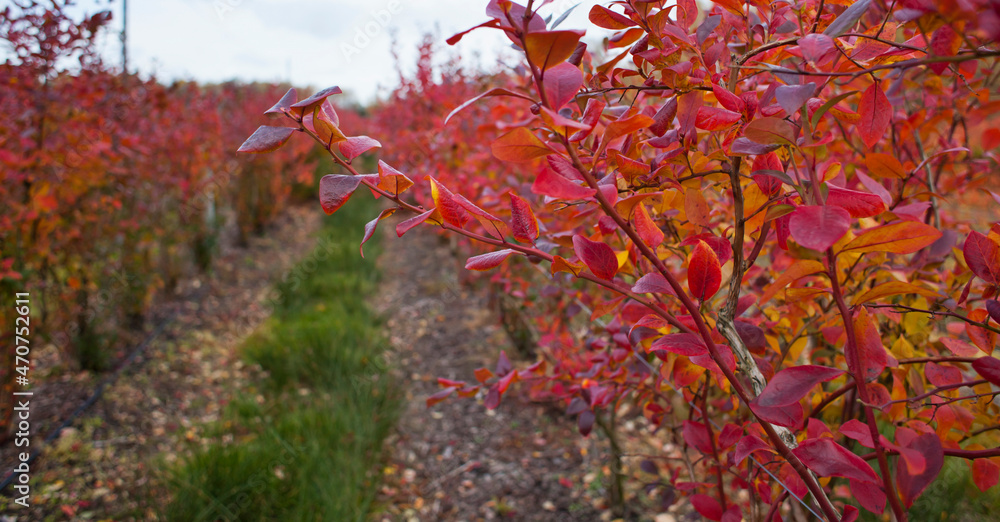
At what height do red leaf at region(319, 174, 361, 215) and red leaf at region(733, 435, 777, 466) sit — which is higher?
red leaf at region(319, 174, 361, 215)

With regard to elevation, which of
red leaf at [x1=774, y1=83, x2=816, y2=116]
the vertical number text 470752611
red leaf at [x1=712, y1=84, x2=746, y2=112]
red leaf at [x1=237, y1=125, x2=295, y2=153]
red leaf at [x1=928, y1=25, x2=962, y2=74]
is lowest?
Result: the vertical number text 470752611

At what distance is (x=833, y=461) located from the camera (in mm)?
561

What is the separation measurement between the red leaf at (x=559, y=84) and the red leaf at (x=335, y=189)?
23cm

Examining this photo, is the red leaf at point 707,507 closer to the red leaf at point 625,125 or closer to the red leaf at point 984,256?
the red leaf at point 984,256

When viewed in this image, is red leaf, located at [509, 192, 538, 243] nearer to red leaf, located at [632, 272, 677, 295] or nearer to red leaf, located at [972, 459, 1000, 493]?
red leaf, located at [632, 272, 677, 295]

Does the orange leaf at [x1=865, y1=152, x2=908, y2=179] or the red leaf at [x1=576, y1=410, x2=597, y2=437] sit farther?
the red leaf at [x1=576, y1=410, x2=597, y2=437]

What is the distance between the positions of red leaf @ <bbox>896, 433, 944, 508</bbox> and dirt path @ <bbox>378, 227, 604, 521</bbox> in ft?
4.27

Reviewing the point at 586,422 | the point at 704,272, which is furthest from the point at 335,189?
the point at 586,422

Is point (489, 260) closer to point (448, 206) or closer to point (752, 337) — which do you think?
point (448, 206)

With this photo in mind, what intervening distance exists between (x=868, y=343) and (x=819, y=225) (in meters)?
0.20

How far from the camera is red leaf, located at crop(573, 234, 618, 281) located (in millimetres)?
611

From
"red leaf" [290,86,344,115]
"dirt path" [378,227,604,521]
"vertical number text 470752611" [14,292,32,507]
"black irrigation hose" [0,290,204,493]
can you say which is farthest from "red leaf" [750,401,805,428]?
"vertical number text 470752611" [14,292,32,507]

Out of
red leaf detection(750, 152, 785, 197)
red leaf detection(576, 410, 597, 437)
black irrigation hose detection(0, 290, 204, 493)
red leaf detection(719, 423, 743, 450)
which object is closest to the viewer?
red leaf detection(750, 152, 785, 197)

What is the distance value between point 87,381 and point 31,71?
1.62m
